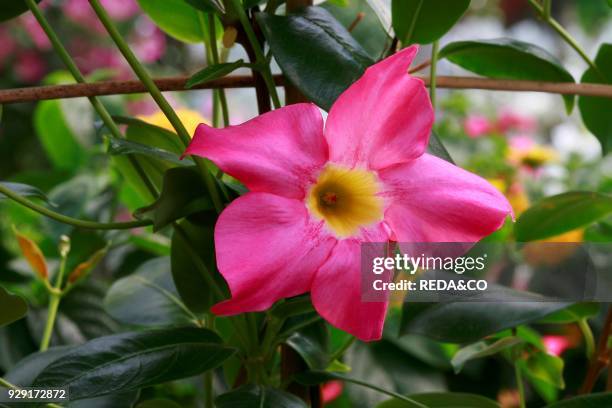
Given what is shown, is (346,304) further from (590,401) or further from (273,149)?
(590,401)

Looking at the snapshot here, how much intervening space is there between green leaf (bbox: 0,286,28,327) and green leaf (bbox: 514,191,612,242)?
1.05 ft

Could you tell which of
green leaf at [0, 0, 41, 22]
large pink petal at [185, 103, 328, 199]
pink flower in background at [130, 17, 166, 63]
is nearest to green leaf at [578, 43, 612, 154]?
large pink petal at [185, 103, 328, 199]

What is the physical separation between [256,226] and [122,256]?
1.84ft

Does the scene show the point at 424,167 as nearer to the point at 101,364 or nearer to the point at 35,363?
the point at 101,364

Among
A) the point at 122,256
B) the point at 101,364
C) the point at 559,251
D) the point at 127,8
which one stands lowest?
the point at 101,364

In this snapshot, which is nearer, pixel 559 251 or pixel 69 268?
pixel 559 251

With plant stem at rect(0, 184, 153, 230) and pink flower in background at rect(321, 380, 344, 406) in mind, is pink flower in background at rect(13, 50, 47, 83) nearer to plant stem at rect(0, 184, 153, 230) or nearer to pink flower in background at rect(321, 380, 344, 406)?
pink flower in background at rect(321, 380, 344, 406)

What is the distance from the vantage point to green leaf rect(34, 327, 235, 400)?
37 cm

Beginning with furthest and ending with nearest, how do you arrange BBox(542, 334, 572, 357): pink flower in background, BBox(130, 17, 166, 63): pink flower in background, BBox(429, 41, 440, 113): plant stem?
BBox(130, 17, 166, 63): pink flower in background < BBox(542, 334, 572, 357): pink flower in background < BBox(429, 41, 440, 113): plant stem

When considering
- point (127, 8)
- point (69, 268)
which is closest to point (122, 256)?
point (69, 268)

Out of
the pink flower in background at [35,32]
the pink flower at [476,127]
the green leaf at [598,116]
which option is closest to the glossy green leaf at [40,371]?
the green leaf at [598,116]

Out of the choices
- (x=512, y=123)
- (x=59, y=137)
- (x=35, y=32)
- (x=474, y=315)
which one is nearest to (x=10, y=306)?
(x=474, y=315)

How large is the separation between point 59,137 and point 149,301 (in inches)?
19.7

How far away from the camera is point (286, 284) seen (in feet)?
1.07
